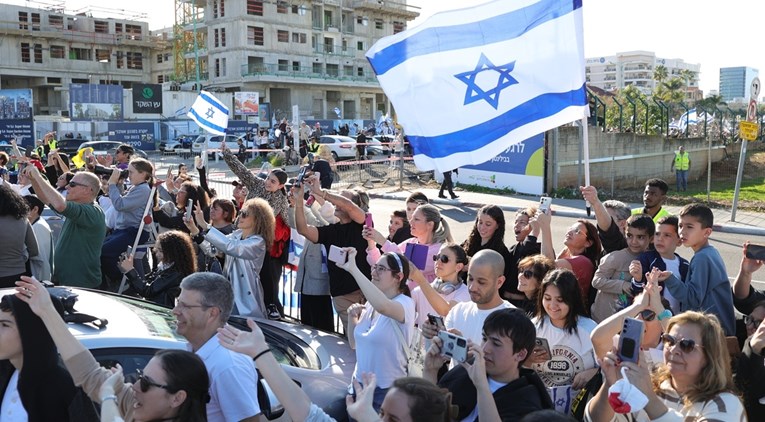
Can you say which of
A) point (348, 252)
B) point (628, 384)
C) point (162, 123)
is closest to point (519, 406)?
point (628, 384)

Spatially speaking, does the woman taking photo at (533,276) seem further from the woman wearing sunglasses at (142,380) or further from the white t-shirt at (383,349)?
the woman wearing sunglasses at (142,380)

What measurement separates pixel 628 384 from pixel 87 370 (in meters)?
2.26

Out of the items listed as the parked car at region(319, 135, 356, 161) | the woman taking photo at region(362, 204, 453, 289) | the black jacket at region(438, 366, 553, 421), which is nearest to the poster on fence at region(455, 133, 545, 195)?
the parked car at region(319, 135, 356, 161)

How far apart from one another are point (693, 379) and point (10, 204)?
16.4ft

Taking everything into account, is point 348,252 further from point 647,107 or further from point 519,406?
point 647,107

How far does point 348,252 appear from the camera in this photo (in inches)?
165

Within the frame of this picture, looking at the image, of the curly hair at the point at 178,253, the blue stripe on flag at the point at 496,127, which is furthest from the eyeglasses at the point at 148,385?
the blue stripe on flag at the point at 496,127

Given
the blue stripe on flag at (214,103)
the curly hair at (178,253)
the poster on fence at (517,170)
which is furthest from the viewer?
the poster on fence at (517,170)

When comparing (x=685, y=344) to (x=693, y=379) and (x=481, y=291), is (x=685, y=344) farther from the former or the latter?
(x=481, y=291)

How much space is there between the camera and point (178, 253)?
5703 millimetres

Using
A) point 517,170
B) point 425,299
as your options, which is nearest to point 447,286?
point 425,299

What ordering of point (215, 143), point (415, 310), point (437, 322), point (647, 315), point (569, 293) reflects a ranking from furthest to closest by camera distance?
point (215, 143), point (415, 310), point (569, 293), point (647, 315), point (437, 322)

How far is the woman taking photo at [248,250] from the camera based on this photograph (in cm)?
586

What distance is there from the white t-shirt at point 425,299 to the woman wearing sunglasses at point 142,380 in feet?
7.24
